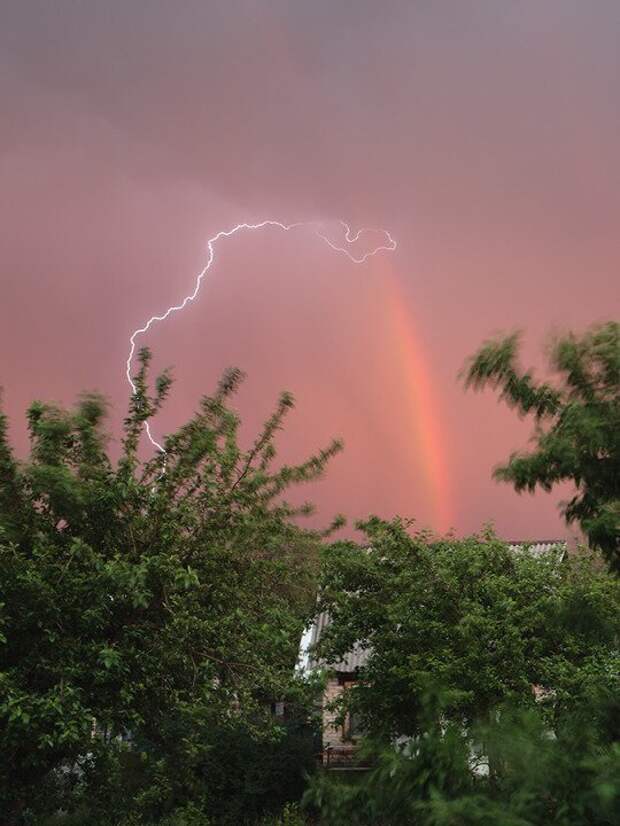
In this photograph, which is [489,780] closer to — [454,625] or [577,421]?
[577,421]

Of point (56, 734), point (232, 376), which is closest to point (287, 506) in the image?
point (232, 376)

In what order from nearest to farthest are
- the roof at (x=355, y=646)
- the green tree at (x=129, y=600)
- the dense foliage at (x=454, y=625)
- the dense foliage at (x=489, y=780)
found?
the dense foliage at (x=489, y=780), the green tree at (x=129, y=600), the dense foliage at (x=454, y=625), the roof at (x=355, y=646)

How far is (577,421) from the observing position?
6453 millimetres

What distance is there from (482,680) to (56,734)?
37.3ft

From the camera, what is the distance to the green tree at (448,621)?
20547 mm

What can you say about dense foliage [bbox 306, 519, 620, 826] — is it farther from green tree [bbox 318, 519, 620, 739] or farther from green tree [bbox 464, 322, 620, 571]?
green tree [bbox 464, 322, 620, 571]

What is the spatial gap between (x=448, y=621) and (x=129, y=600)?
10648mm

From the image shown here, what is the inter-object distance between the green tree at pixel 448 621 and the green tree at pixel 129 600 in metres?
6.19

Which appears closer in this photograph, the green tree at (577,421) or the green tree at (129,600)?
the green tree at (577,421)

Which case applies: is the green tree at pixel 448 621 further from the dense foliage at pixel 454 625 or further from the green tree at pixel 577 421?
the green tree at pixel 577 421

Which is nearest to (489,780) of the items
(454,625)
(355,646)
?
(454,625)

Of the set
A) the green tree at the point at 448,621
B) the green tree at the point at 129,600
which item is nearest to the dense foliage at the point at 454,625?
the green tree at the point at 448,621

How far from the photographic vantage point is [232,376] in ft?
50.0

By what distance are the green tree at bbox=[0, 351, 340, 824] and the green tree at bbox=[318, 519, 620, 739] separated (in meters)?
6.19
